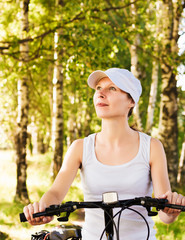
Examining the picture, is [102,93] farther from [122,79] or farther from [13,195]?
[13,195]

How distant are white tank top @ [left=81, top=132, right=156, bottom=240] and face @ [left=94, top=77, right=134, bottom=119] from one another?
325 millimetres

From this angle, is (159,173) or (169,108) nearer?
(159,173)

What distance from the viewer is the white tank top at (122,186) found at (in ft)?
8.28

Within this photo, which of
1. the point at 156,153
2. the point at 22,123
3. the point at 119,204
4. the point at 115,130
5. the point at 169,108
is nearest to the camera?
the point at 119,204

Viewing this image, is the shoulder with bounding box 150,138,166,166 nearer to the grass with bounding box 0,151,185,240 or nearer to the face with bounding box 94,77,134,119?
the face with bounding box 94,77,134,119

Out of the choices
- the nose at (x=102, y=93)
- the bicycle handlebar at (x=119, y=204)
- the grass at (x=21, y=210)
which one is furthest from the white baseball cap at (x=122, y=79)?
the grass at (x=21, y=210)

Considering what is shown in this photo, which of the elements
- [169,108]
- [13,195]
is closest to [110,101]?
[169,108]

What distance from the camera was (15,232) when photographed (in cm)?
700

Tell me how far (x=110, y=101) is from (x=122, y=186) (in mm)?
615

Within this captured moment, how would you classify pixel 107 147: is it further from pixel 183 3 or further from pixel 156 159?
pixel 183 3

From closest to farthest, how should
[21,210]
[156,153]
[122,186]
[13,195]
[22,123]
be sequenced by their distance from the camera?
[122,186], [156,153], [21,210], [22,123], [13,195]

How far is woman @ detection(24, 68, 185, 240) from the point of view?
254 centimetres

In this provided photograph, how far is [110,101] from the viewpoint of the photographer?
268 cm

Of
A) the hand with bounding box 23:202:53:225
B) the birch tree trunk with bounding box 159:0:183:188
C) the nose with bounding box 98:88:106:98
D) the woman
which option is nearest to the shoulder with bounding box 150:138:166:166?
the woman
